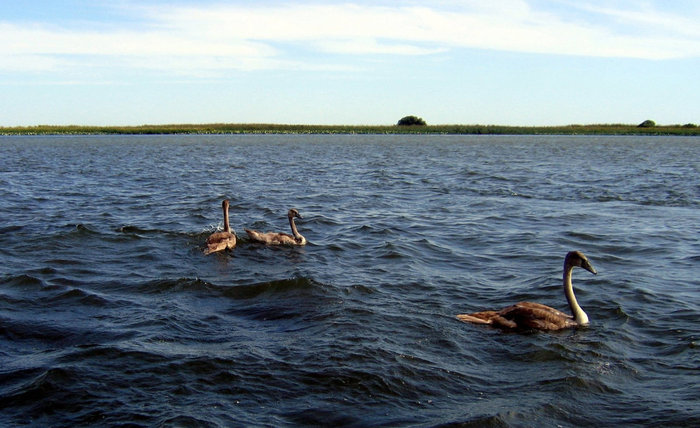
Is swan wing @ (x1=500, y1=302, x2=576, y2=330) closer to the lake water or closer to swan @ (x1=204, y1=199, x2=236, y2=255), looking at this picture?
the lake water

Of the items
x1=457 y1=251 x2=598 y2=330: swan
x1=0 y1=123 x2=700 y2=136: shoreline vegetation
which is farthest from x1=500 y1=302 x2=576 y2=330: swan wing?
x1=0 y1=123 x2=700 y2=136: shoreline vegetation

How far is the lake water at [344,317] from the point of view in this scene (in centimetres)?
852

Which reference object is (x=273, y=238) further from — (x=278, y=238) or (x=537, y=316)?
(x=537, y=316)

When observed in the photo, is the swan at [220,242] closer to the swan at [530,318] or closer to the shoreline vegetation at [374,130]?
the swan at [530,318]

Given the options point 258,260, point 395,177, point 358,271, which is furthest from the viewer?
point 395,177

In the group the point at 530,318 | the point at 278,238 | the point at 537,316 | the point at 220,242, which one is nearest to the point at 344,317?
the point at 530,318

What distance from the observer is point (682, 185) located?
32.9 metres

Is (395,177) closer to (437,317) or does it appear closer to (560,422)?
(437,317)

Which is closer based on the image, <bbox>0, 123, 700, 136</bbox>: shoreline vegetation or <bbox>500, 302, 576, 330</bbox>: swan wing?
<bbox>500, 302, 576, 330</bbox>: swan wing

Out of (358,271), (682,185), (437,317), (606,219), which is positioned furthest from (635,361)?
(682,185)

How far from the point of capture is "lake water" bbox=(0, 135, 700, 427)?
8.52 meters

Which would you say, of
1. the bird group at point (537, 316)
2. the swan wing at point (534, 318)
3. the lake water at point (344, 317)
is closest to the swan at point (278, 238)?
the lake water at point (344, 317)

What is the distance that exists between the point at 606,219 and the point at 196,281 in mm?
14829

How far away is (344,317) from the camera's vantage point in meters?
11.9
